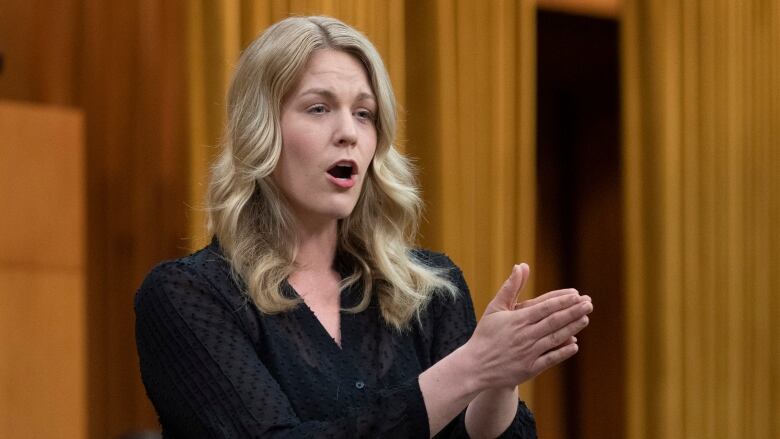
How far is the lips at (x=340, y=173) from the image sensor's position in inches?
70.0

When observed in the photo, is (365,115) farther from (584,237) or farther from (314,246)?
(584,237)

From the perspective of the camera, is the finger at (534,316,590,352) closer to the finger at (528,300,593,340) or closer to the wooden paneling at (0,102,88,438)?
the finger at (528,300,593,340)

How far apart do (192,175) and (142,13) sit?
0.51 m

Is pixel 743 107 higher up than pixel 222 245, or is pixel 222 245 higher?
pixel 743 107

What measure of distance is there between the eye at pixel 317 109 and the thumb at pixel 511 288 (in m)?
0.43

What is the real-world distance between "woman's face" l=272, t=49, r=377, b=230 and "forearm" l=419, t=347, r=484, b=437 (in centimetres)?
32

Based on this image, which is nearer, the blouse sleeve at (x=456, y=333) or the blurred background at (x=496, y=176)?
the blouse sleeve at (x=456, y=333)

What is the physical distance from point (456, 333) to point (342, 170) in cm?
31

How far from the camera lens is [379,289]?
185 centimetres

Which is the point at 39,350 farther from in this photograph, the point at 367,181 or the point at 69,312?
the point at 367,181

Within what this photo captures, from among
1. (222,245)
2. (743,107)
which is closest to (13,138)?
(222,245)

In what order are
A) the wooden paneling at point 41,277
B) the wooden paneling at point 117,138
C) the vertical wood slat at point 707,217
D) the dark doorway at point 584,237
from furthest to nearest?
1. the dark doorway at point 584,237
2. the vertical wood slat at point 707,217
3. the wooden paneling at point 117,138
4. the wooden paneling at point 41,277

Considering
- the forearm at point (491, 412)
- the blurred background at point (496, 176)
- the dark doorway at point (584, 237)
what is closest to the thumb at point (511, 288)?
the forearm at point (491, 412)

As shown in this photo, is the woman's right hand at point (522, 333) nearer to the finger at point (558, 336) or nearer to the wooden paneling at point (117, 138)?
the finger at point (558, 336)
